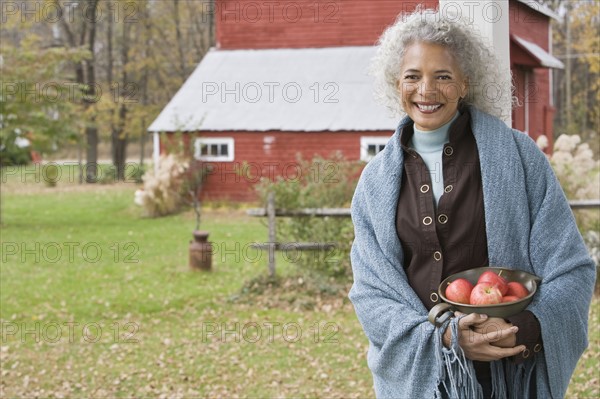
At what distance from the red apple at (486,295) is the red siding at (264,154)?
1819cm

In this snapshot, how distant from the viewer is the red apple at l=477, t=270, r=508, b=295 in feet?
9.34

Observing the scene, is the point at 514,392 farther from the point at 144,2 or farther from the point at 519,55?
the point at 144,2

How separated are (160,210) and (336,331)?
501 inches

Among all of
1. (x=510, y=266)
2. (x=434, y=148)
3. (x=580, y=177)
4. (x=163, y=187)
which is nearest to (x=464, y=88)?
(x=434, y=148)

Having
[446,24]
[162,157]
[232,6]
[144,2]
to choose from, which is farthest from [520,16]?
[446,24]

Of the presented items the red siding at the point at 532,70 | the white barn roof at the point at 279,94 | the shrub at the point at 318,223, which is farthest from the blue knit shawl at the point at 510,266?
the red siding at the point at 532,70

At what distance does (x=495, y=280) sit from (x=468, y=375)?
0.34 meters

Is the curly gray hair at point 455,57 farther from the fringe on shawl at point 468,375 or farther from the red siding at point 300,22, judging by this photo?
the red siding at point 300,22

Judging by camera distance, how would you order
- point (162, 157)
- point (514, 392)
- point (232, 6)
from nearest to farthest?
1. point (514, 392)
2. point (162, 157)
3. point (232, 6)

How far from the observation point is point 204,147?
2259cm

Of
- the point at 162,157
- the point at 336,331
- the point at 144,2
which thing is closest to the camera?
the point at 336,331

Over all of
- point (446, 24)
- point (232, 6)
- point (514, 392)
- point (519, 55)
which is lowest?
point (514, 392)

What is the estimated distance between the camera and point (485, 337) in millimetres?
2828

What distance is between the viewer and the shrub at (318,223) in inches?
429
